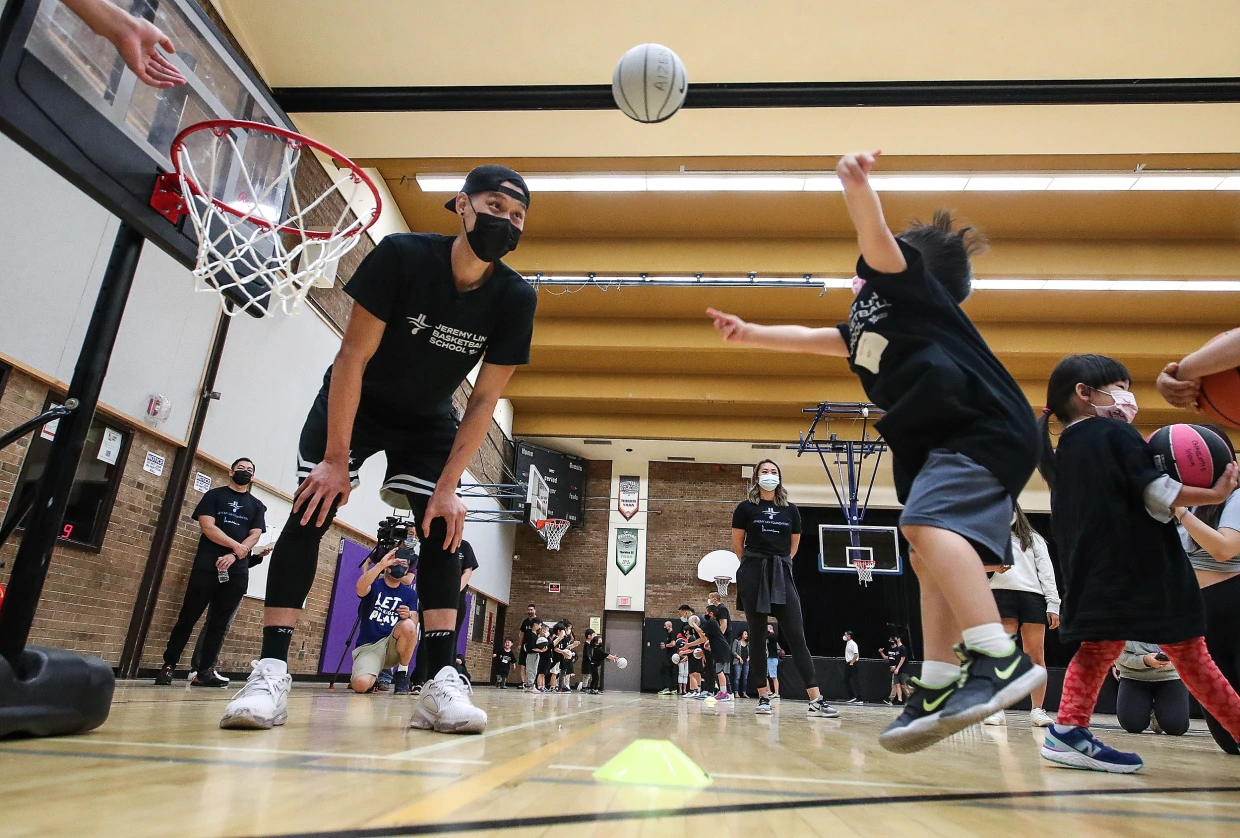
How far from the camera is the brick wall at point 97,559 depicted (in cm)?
427

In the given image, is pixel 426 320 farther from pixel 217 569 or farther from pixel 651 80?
pixel 217 569

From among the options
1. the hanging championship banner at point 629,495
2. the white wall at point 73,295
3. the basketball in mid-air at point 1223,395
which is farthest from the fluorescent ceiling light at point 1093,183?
the hanging championship banner at point 629,495

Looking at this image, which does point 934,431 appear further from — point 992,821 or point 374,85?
point 374,85

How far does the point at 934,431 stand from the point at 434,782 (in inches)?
53.3

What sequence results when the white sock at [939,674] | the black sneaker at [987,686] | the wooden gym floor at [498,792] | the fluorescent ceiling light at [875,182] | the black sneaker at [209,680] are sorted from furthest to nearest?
the fluorescent ceiling light at [875,182], the black sneaker at [209,680], the white sock at [939,674], the black sneaker at [987,686], the wooden gym floor at [498,792]

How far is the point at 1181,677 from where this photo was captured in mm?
2262

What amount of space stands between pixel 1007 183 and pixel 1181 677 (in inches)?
319

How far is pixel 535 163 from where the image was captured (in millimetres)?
8875

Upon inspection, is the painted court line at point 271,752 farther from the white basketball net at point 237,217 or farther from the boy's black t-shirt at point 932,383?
the white basketball net at point 237,217

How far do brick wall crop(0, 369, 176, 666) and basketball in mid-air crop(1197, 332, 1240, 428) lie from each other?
17.8 feet

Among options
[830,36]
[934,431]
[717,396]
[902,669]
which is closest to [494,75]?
[830,36]

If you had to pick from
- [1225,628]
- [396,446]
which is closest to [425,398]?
[396,446]

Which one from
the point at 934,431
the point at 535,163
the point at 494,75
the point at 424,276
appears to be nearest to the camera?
the point at 934,431

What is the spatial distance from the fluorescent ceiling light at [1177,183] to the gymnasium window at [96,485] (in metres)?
10.7
